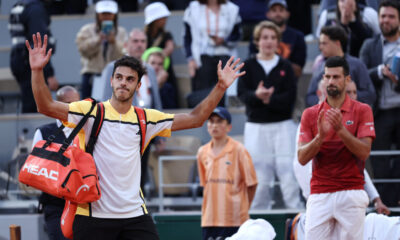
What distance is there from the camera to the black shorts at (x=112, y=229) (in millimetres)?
5691

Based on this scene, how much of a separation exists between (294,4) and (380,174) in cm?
491

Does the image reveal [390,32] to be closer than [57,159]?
No

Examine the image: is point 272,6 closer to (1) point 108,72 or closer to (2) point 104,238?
(1) point 108,72

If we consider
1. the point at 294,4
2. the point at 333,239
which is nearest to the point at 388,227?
the point at 333,239

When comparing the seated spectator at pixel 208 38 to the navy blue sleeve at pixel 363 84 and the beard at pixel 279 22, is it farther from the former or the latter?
the navy blue sleeve at pixel 363 84


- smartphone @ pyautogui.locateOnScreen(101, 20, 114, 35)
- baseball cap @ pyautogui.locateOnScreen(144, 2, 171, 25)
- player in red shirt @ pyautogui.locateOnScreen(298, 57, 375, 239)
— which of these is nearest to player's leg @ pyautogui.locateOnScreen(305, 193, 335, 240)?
player in red shirt @ pyautogui.locateOnScreen(298, 57, 375, 239)

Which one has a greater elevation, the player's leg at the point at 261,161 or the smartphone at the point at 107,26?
the smartphone at the point at 107,26

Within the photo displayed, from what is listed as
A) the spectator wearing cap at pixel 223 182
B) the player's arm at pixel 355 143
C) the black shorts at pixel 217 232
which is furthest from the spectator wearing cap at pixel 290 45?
the player's arm at pixel 355 143

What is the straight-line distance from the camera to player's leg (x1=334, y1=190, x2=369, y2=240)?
637 cm

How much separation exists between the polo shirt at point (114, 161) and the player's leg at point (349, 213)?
167 centimetres

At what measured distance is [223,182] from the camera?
26.7 ft

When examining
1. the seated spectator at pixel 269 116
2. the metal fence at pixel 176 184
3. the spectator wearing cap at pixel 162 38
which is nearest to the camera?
the metal fence at pixel 176 184

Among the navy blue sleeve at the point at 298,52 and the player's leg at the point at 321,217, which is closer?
the player's leg at the point at 321,217

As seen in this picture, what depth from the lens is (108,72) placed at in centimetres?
871
